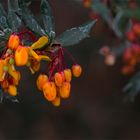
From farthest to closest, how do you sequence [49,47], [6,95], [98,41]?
[98,41]
[6,95]
[49,47]

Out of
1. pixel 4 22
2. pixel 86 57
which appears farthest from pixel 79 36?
pixel 86 57

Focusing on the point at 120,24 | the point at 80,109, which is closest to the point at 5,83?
the point at 120,24

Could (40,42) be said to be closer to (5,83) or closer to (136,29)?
(5,83)

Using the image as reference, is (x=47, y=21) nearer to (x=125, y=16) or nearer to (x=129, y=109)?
(x=125, y=16)

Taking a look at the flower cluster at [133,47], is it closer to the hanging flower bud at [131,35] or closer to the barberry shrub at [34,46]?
the hanging flower bud at [131,35]

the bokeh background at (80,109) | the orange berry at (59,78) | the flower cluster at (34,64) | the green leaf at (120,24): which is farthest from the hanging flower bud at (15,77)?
the bokeh background at (80,109)

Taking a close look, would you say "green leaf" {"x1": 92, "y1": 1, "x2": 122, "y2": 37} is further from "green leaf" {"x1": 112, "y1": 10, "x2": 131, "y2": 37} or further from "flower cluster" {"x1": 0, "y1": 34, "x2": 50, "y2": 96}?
"flower cluster" {"x1": 0, "y1": 34, "x2": 50, "y2": 96}

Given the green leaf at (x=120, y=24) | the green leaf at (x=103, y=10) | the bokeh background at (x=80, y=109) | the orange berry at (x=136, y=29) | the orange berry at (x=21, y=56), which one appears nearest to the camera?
the orange berry at (x=21, y=56)

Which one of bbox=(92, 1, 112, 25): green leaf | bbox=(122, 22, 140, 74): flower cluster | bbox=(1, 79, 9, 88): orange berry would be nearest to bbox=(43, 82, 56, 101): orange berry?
bbox=(1, 79, 9, 88): orange berry
